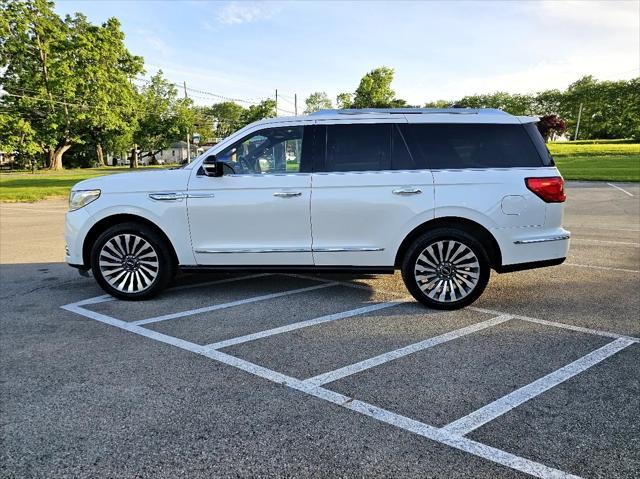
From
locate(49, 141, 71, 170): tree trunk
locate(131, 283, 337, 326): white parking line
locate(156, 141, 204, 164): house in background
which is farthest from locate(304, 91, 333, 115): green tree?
locate(131, 283, 337, 326): white parking line

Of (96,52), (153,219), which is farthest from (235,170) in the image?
(96,52)

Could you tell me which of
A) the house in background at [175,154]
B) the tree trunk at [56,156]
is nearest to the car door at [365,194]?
the tree trunk at [56,156]

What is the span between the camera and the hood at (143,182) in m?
5.03

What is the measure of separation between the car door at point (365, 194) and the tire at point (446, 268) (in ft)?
0.70

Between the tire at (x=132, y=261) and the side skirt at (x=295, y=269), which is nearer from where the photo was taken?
the side skirt at (x=295, y=269)

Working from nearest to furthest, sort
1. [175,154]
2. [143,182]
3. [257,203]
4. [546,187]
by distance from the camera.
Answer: [546,187] → [257,203] → [143,182] → [175,154]

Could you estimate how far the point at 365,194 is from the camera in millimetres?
4742

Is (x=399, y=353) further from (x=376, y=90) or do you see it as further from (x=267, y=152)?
(x=376, y=90)

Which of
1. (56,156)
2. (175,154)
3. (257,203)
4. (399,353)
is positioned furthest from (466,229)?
(175,154)

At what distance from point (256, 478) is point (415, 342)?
6.75 feet

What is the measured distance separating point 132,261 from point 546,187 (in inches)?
172

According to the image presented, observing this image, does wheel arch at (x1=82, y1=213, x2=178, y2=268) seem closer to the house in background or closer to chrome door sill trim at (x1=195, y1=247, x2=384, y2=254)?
chrome door sill trim at (x1=195, y1=247, x2=384, y2=254)

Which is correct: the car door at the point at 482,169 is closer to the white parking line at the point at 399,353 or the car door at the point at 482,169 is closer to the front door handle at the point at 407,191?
the front door handle at the point at 407,191

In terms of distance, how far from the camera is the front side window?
4.94 meters
